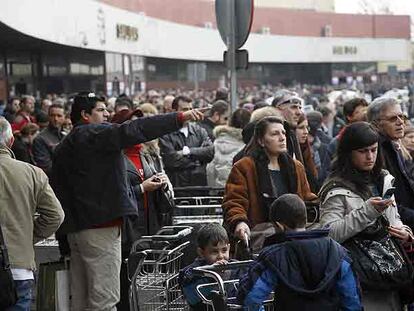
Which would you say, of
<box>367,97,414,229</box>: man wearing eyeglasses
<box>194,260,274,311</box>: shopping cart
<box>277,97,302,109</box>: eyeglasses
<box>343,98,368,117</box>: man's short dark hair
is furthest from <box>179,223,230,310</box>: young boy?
<box>343,98,368,117</box>: man's short dark hair

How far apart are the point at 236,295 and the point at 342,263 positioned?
1.98 feet

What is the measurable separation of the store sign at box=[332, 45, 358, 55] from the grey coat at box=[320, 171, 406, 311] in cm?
6000

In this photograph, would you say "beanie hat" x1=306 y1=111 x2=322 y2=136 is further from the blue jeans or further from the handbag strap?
the handbag strap

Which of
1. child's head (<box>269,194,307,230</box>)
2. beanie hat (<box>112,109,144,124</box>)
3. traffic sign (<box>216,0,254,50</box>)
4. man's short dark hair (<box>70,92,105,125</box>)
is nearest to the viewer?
child's head (<box>269,194,307,230</box>)

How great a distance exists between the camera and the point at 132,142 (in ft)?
22.1

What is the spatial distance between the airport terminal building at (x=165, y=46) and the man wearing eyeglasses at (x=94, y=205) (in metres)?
9.46

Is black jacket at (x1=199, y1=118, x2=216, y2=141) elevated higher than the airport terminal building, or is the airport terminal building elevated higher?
the airport terminal building

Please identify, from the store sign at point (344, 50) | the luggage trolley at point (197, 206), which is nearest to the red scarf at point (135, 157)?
the luggage trolley at point (197, 206)

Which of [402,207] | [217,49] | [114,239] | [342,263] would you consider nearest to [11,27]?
[114,239]

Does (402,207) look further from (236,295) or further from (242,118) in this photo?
(242,118)

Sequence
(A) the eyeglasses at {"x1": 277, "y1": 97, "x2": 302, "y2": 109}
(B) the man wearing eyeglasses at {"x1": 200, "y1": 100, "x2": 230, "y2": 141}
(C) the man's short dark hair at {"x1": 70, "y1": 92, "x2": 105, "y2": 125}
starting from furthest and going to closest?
(B) the man wearing eyeglasses at {"x1": 200, "y1": 100, "x2": 230, "y2": 141} → (A) the eyeglasses at {"x1": 277, "y1": 97, "x2": 302, "y2": 109} → (C) the man's short dark hair at {"x1": 70, "y1": 92, "x2": 105, "y2": 125}

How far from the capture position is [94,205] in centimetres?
698

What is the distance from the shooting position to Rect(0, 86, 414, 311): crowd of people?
16.8 ft

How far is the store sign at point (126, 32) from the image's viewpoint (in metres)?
30.7
